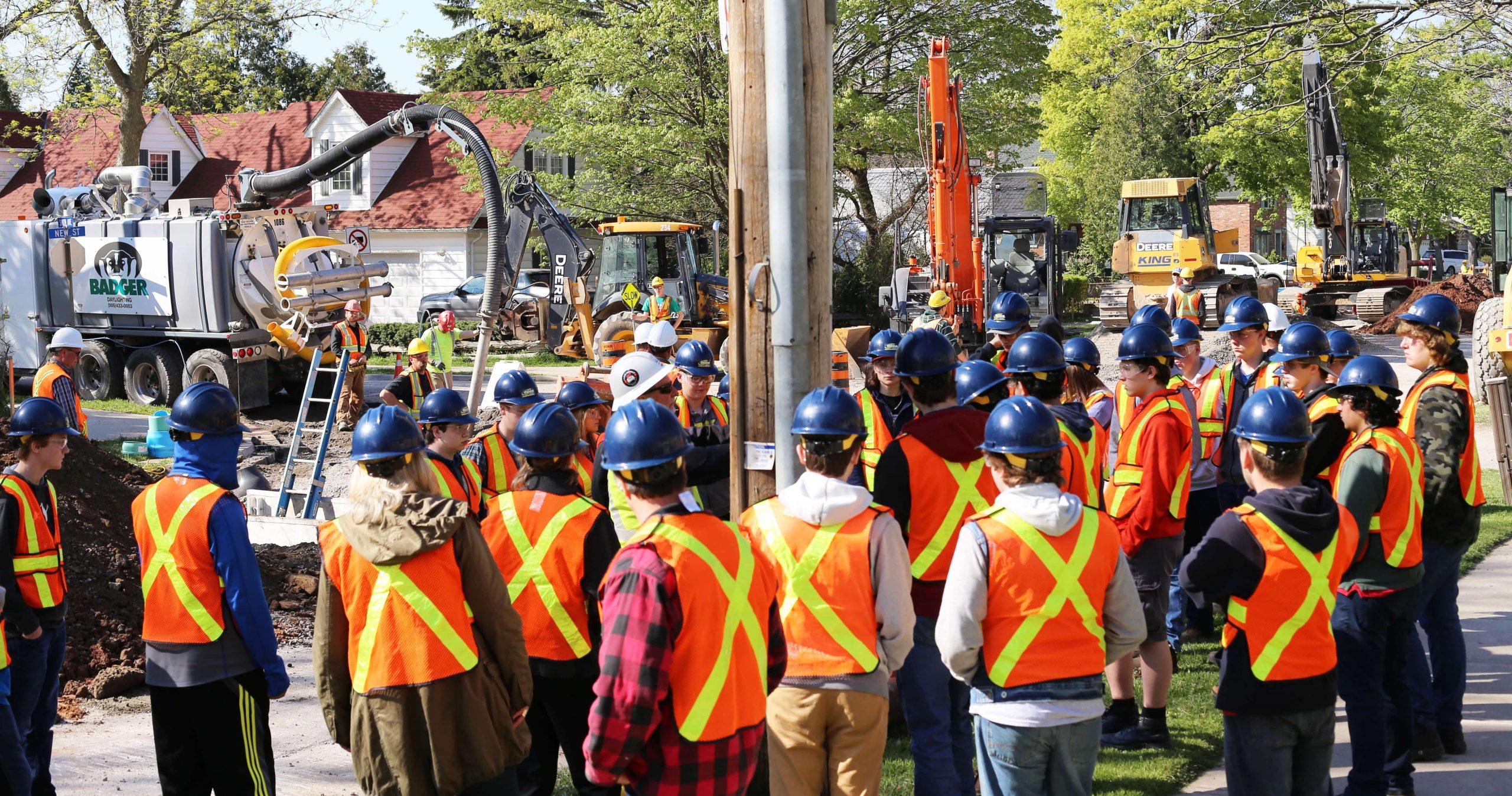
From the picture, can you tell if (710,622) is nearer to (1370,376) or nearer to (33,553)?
(1370,376)

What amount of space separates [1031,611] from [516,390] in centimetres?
309

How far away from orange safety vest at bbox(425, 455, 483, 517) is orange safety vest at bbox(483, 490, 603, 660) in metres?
1.10

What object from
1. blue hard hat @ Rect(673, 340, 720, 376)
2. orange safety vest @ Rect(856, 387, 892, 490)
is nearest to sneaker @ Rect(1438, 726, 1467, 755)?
orange safety vest @ Rect(856, 387, 892, 490)

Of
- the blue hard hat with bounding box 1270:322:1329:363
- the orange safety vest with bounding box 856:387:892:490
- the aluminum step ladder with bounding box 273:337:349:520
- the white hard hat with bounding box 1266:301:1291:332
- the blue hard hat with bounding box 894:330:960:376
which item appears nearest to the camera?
the blue hard hat with bounding box 894:330:960:376

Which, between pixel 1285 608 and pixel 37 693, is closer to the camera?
pixel 1285 608

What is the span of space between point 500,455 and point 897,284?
2006 cm

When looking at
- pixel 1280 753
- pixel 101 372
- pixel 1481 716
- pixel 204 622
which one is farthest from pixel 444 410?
pixel 101 372

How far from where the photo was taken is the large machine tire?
14.4 m

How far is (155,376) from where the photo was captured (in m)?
21.2

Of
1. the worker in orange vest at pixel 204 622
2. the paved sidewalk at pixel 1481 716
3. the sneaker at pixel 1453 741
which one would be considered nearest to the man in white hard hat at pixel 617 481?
the worker in orange vest at pixel 204 622

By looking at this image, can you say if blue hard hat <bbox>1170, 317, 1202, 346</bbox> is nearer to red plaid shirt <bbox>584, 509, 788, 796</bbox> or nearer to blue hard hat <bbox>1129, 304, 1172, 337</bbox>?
blue hard hat <bbox>1129, 304, 1172, 337</bbox>

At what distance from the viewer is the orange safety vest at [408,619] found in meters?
3.93

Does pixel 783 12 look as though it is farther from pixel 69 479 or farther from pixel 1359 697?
pixel 69 479

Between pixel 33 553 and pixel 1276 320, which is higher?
pixel 1276 320
